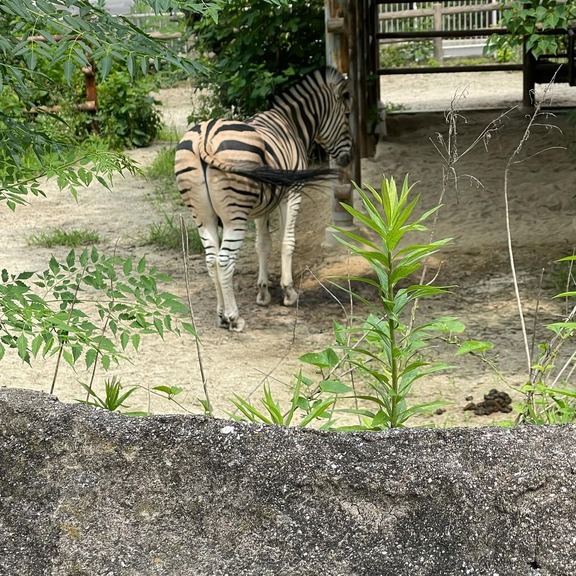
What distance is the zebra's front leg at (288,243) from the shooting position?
300 inches

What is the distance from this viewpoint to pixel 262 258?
7.64 metres

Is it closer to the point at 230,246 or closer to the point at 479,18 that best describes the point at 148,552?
the point at 230,246

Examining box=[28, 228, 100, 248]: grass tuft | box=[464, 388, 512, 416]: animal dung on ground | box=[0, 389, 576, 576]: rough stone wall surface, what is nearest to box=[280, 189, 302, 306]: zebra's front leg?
box=[28, 228, 100, 248]: grass tuft

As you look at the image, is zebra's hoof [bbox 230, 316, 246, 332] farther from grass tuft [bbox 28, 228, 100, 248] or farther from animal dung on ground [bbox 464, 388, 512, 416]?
grass tuft [bbox 28, 228, 100, 248]

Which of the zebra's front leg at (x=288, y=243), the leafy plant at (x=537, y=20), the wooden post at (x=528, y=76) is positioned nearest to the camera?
the leafy plant at (x=537, y=20)

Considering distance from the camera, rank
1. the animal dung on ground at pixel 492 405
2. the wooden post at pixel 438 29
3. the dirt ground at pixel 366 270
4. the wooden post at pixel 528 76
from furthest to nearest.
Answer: the wooden post at pixel 438 29
the wooden post at pixel 528 76
the dirt ground at pixel 366 270
the animal dung on ground at pixel 492 405

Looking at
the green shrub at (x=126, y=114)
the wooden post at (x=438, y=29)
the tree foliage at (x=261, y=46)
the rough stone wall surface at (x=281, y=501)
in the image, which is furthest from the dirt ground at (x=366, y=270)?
the wooden post at (x=438, y=29)

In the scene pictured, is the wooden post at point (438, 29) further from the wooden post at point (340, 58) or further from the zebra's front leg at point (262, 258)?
the zebra's front leg at point (262, 258)

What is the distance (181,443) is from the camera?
194 centimetres

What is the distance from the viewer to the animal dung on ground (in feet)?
17.0

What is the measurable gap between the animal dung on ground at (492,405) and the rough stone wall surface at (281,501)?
132 inches

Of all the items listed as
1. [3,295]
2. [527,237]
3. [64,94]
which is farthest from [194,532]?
[64,94]

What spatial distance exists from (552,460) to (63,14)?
1607 millimetres

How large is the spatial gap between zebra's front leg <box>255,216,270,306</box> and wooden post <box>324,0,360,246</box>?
80 centimetres
